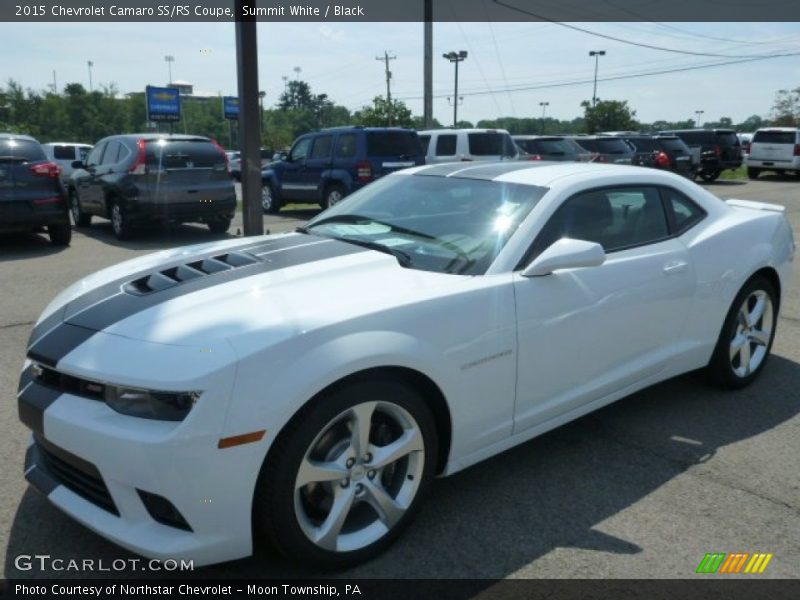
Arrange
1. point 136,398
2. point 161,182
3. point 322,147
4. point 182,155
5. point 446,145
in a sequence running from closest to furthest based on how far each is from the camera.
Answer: point 136,398 → point 161,182 → point 182,155 → point 322,147 → point 446,145

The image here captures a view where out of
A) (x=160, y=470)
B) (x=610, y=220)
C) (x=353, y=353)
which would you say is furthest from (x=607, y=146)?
(x=160, y=470)

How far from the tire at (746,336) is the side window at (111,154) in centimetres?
1002

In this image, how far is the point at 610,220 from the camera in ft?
12.6

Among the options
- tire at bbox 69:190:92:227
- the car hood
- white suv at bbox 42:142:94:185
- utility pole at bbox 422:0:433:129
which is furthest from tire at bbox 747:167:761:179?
the car hood

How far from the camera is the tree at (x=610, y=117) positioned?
67.7 m

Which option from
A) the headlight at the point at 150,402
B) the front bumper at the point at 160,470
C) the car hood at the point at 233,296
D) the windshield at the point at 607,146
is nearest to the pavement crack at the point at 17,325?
the car hood at the point at 233,296

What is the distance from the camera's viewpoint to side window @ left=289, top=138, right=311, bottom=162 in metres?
15.3

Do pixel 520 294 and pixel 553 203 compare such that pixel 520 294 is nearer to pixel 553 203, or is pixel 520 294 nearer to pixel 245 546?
pixel 553 203

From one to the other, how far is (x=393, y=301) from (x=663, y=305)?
1804mm

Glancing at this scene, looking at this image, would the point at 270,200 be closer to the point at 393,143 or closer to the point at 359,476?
the point at 393,143

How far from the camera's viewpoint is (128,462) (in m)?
2.32

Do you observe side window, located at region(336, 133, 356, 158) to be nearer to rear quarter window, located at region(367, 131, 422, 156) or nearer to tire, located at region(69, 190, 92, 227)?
rear quarter window, located at region(367, 131, 422, 156)

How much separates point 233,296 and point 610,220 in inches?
84.5

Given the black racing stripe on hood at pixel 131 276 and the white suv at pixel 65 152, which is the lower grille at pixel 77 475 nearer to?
the black racing stripe on hood at pixel 131 276
